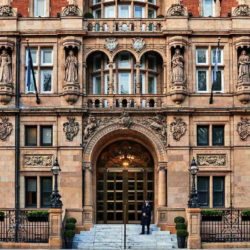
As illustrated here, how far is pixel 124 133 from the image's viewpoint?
35.6m

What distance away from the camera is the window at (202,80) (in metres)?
35.8

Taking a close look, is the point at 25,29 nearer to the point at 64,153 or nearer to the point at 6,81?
the point at 6,81

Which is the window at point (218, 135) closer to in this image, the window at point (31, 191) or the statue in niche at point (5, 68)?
the window at point (31, 191)

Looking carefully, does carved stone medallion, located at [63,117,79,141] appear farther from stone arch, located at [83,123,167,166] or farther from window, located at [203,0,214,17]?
window, located at [203,0,214,17]

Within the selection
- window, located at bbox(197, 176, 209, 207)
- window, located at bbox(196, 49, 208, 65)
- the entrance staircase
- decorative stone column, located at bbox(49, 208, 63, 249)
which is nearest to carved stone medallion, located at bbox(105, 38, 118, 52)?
window, located at bbox(196, 49, 208, 65)

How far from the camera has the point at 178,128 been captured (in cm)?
3469

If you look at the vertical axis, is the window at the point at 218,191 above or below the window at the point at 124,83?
below

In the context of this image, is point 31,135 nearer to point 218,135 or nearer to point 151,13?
point 151,13

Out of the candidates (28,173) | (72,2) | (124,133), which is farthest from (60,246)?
(72,2)

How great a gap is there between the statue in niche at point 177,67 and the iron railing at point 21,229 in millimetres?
10426

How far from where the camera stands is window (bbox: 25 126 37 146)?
3544 cm

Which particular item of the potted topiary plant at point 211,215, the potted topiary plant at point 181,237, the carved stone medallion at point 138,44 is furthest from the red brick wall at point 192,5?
the potted topiary plant at point 181,237

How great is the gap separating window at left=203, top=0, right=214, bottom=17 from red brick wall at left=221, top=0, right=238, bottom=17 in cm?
60

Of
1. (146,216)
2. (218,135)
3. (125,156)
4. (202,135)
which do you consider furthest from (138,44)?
(146,216)
